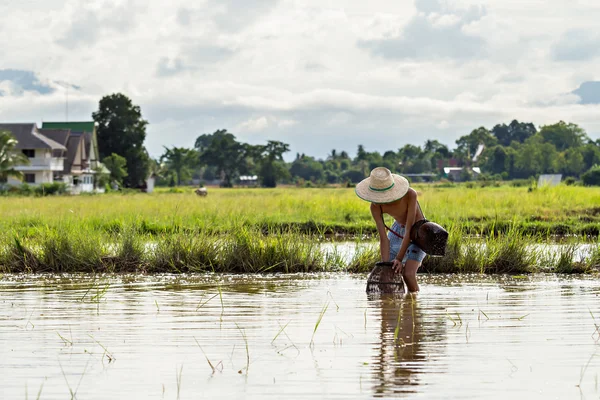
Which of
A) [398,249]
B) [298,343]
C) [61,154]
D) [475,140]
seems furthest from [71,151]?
[475,140]

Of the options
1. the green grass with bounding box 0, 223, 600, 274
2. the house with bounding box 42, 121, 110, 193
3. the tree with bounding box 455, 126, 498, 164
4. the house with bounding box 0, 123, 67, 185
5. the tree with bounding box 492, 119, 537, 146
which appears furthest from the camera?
the tree with bounding box 492, 119, 537, 146

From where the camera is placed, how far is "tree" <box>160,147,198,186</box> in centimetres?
8344

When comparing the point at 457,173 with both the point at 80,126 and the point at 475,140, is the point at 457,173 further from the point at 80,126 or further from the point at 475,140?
the point at 80,126

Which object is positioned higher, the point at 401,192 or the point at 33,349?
the point at 401,192

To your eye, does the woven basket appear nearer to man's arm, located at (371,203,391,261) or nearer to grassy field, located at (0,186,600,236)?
man's arm, located at (371,203,391,261)

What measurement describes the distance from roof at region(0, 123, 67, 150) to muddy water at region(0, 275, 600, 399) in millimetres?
47774

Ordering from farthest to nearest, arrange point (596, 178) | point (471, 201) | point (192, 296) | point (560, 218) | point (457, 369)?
1. point (596, 178)
2. point (471, 201)
3. point (560, 218)
4. point (192, 296)
5. point (457, 369)

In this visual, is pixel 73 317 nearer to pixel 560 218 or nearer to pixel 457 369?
pixel 457 369

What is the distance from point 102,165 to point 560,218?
150ft

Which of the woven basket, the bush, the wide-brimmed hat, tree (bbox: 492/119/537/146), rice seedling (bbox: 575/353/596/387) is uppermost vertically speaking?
tree (bbox: 492/119/537/146)

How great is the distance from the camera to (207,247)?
10180mm

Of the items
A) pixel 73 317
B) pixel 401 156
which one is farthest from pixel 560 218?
pixel 401 156

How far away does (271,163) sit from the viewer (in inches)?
3187

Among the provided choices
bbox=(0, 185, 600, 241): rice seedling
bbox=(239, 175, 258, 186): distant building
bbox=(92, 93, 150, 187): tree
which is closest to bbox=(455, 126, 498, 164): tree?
bbox=(239, 175, 258, 186): distant building
